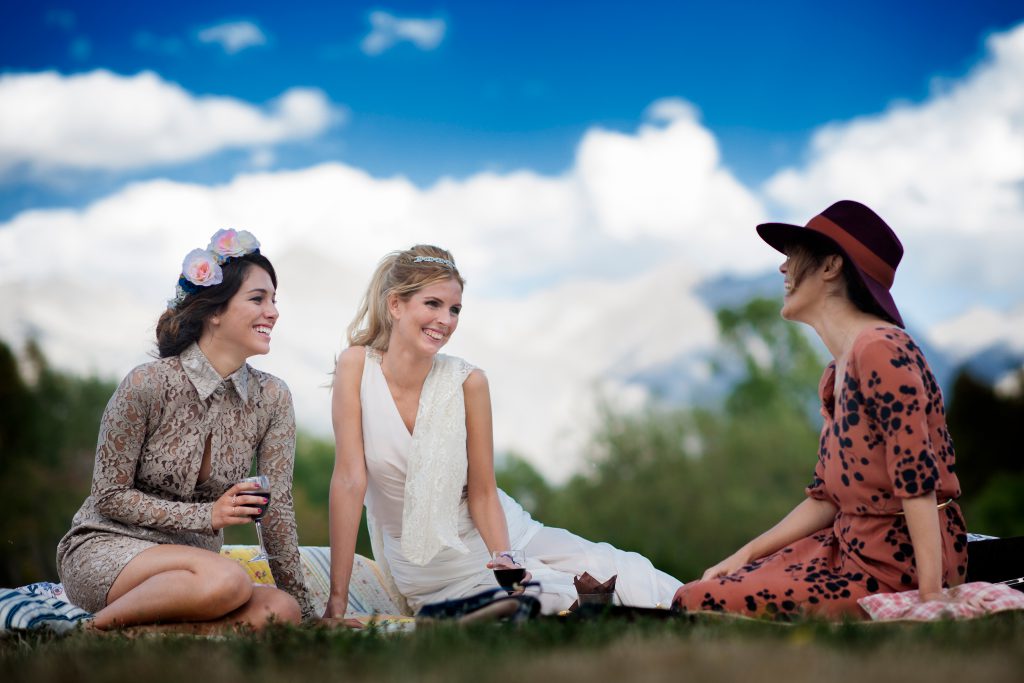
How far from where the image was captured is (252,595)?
15.6ft

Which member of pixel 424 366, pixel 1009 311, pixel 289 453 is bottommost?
pixel 289 453

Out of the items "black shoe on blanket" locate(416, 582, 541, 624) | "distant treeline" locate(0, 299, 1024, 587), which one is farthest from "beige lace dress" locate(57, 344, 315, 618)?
"distant treeline" locate(0, 299, 1024, 587)

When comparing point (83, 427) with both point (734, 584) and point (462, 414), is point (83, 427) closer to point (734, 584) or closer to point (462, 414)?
point (462, 414)

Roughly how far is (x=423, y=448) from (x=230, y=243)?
1550 millimetres

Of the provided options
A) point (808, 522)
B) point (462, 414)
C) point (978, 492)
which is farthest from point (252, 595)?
point (978, 492)

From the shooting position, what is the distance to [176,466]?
191 inches

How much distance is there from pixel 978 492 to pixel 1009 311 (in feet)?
41.9

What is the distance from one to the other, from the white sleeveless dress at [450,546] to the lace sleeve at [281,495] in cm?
53

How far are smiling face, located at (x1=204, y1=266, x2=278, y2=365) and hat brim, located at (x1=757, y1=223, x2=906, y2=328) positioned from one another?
8.13ft

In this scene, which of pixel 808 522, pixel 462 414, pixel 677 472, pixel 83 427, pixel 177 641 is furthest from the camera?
pixel 677 472

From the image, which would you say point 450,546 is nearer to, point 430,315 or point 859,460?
point 430,315

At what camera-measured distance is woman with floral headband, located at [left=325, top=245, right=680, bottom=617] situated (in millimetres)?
5539

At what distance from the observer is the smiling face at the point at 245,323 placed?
502 centimetres

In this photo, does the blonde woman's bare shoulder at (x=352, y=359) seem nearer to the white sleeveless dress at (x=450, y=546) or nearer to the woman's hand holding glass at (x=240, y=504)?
the white sleeveless dress at (x=450, y=546)
